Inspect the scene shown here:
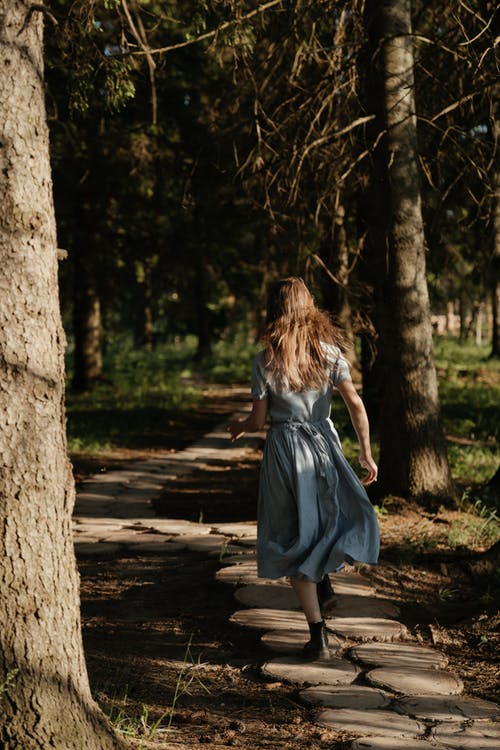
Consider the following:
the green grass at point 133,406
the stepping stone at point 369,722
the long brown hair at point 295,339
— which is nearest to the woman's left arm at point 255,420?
the long brown hair at point 295,339

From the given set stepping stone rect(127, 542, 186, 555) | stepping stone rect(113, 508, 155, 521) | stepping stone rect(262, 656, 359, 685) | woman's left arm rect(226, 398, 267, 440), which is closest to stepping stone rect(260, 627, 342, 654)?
stepping stone rect(262, 656, 359, 685)

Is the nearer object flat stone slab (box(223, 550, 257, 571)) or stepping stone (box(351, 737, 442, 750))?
stepping stone (box(351, 737, 442, 750))

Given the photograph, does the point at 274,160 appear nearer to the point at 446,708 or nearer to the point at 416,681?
the point at 416,681

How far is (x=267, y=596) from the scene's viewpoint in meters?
5.40

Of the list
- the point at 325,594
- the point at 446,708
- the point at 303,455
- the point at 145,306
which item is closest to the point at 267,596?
the point at 325,594

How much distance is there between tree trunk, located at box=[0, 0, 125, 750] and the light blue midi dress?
161 centimetres

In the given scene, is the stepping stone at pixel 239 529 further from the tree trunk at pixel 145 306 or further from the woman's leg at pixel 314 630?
the tree trunk at pixel 145 306

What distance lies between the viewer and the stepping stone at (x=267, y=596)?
5.25 meters

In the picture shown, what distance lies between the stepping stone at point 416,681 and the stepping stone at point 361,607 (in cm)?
72

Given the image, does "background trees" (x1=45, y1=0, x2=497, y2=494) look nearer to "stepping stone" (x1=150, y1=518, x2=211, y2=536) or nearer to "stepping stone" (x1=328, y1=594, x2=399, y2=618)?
"stepping stone" (x1=150, y1=518, x2=211, y2=536)

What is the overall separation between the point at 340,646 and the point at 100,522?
3.49 m

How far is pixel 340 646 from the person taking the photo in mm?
4605

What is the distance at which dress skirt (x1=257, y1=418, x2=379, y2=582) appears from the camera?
4.51 m

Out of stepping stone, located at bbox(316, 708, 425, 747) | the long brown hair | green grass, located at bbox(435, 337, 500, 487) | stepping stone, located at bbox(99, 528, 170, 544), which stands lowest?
stepping stone, located at bbox(316, 708, 425, 747)
